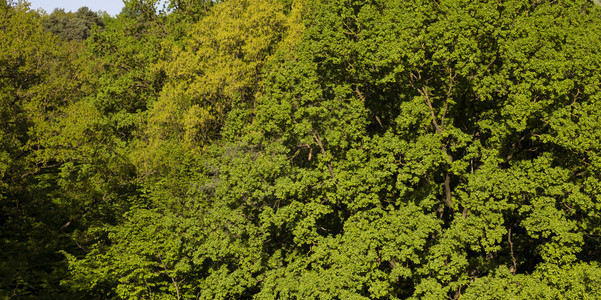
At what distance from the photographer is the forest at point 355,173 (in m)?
19.1

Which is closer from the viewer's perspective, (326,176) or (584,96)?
(584,96)

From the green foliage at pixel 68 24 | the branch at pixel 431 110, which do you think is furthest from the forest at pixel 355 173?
the green foliage at pixel 68 24

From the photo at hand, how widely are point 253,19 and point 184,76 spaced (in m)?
8.52

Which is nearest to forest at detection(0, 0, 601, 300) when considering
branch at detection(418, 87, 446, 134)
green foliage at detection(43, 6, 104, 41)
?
branch at detection(418, 87, 446, 134)

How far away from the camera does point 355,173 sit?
22734mm

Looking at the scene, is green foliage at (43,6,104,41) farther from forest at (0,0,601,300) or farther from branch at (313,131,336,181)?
branch at (313,131,336,181)

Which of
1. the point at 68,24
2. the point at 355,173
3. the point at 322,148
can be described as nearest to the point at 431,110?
the point at 355,173

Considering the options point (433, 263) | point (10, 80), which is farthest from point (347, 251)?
point (10, 80)

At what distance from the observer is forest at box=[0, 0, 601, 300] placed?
62.8 ft

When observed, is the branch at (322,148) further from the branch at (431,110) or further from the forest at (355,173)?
the branch at (431,110)

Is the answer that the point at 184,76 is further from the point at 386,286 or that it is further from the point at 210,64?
the point at 386,286

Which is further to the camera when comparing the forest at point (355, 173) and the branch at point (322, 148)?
the branch at point (322, 148)

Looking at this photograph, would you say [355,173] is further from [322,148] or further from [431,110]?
[431,110]

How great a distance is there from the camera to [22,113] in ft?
89.6
